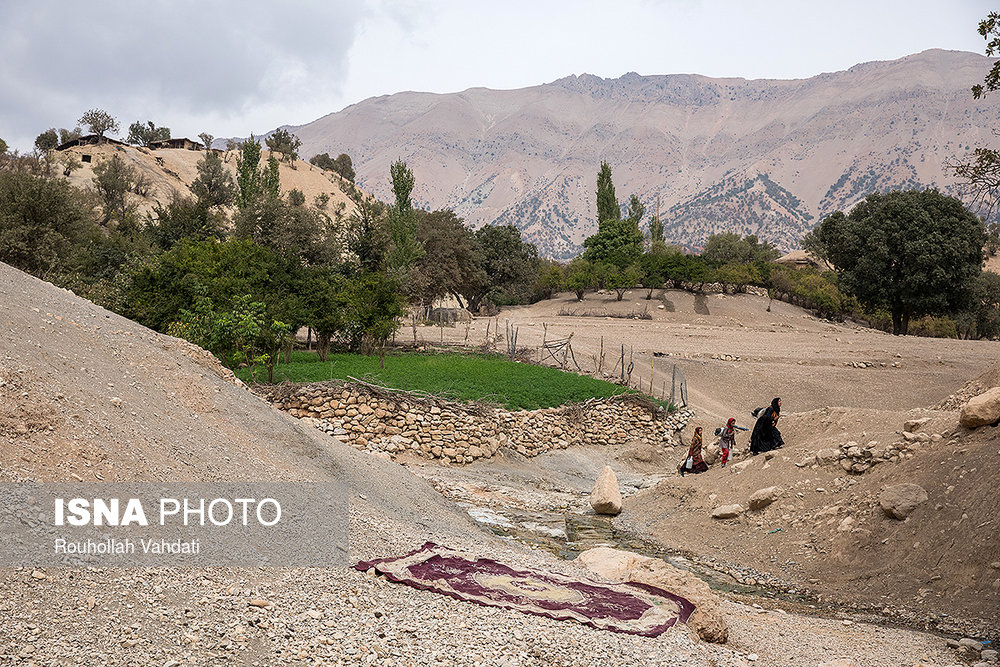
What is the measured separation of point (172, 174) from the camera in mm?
70500

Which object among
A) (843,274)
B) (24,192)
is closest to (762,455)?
(24,192)

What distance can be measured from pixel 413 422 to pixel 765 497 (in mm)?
7780

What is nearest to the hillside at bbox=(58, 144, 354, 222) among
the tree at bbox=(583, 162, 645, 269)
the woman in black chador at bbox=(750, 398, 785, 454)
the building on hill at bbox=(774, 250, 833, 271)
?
the tree at bbox=(583, 162, 645, 269)

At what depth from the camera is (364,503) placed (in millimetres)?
7492

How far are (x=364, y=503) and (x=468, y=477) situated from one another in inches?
251

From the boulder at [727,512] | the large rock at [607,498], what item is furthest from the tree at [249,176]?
the boulder at [727,512]

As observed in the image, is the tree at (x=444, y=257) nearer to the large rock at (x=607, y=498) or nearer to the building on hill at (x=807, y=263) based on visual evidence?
the large rock at (x=607, y=498)

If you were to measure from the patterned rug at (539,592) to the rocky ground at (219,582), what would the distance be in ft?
0.53

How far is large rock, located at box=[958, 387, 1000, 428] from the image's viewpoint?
936 cm

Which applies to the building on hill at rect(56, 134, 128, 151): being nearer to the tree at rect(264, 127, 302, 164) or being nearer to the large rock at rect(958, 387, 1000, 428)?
the tree at rect(264, 127, 302, 164)

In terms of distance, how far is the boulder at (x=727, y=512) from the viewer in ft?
35.6

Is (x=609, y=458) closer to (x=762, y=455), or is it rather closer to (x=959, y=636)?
(x=762, y=455)

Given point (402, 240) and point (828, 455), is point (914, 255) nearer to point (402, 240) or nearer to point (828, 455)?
point (402, 240)

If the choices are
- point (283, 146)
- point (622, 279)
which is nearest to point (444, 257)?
point (622, 279)
